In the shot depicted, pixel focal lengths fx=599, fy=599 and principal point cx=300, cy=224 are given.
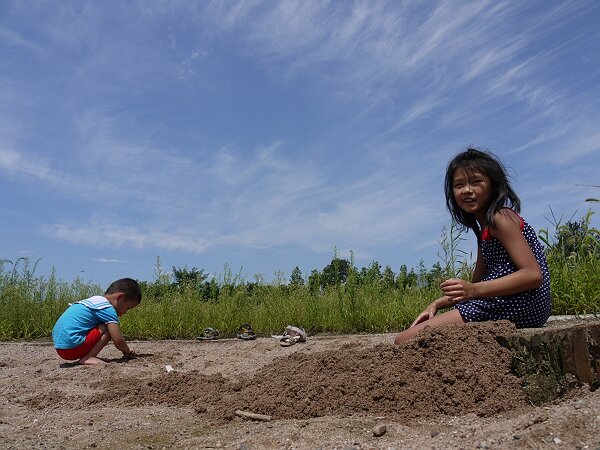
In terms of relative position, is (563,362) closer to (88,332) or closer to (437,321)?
(437,321)

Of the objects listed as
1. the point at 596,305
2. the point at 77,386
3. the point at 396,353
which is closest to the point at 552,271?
the point at 596,305

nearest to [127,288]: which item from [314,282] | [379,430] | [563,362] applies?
[314,282]

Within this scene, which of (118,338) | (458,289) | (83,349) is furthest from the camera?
(83,349)

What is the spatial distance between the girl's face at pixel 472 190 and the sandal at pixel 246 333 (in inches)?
145

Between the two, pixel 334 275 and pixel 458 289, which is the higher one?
pixel 334 275

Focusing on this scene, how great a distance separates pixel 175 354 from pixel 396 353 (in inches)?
130

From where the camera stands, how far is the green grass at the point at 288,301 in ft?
20.9

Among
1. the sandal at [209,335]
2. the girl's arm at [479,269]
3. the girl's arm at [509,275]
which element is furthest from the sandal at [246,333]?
the girl's arm at [509,275]

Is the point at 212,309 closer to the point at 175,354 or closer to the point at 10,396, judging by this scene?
the point at 175,354

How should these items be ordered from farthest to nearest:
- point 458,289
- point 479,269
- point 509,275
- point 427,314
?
1. point 427,314
2. point 479,269
3. point 509,275
4. point 458,289

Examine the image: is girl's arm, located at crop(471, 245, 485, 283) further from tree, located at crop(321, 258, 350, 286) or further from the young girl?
tree, located at crop(321, 258, 350, 286)

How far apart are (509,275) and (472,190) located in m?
0.66

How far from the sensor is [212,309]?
8156mm

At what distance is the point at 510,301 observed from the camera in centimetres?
388
